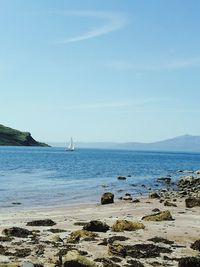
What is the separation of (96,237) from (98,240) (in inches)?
32.4

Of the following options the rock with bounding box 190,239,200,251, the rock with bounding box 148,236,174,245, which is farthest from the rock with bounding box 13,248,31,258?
the rock with bounding box 190,239,200,251

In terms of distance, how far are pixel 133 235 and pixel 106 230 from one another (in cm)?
190

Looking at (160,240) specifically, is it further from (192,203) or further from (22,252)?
(192,203)

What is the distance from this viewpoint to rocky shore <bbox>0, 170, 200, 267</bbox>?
66.1 feet

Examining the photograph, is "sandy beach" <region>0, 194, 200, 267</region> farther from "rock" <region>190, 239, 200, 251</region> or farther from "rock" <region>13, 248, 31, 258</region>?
"rock" <region>190, 239, 200, 251</region>

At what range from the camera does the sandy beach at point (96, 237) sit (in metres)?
20.9

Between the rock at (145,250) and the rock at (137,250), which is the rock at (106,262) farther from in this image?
the rock at (145,250)

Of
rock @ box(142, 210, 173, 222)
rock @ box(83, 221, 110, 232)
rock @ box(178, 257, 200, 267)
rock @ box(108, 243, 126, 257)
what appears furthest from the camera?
rock @ box(142, 210, 173, 222)

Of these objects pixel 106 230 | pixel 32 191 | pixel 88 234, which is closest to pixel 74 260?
pixel 88 234

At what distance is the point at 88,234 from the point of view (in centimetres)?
2577

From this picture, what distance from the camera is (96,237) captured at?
84.1ft

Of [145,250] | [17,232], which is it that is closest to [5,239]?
[17,232]

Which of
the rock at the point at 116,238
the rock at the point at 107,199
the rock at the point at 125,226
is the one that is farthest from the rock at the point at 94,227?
the rock at the point at 107,199

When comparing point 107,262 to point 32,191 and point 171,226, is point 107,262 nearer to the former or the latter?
point 171,226
